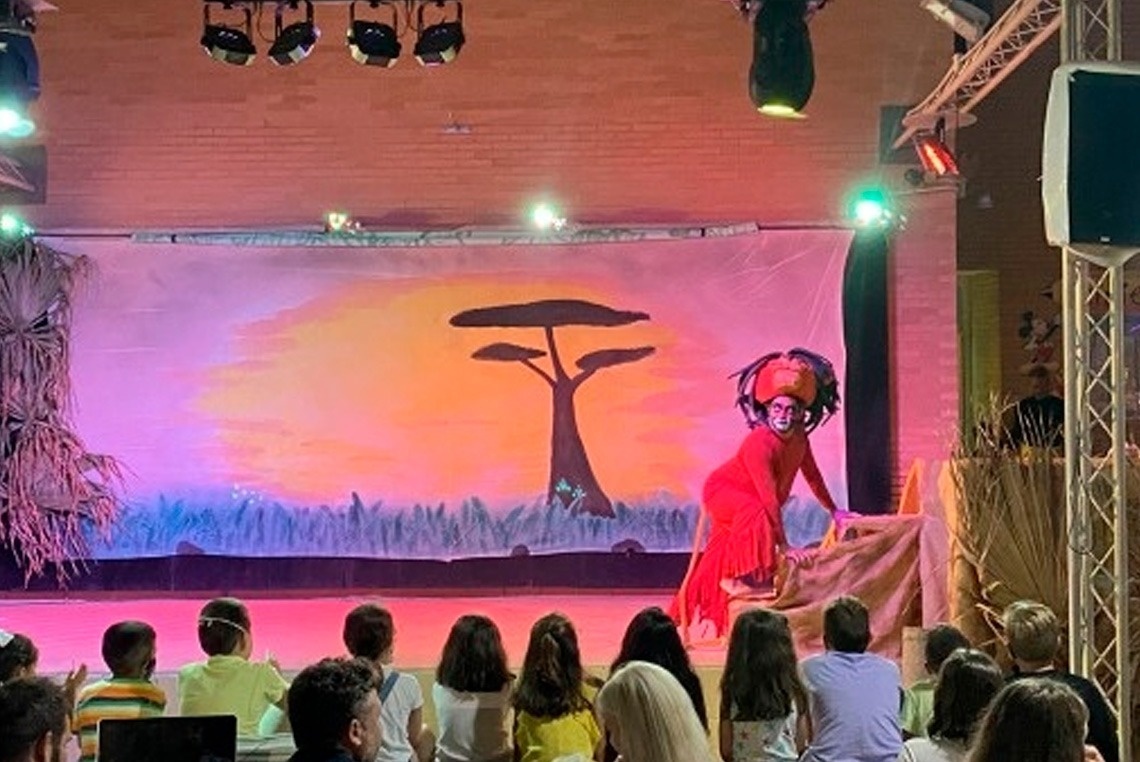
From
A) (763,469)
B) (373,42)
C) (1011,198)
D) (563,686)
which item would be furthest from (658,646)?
(1011,198)

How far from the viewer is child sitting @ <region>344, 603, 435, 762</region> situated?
14.3 feet

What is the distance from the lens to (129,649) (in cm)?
440

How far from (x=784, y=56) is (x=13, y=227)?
528cm

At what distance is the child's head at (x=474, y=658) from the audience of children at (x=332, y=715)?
5.87 ft

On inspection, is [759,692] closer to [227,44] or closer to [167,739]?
[167,739]

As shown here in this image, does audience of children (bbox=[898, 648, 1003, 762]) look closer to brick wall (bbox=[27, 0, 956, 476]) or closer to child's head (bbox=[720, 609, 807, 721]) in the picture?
child's head (bbox=[720, 609, 807, 721])

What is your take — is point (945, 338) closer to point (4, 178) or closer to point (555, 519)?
point (555, 519)

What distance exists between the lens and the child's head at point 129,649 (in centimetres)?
439

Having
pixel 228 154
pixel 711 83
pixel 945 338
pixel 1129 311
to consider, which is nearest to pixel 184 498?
pixel 228 154

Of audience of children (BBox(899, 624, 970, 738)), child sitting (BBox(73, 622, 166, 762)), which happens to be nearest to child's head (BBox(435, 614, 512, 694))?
child sitting (BBox(73, 622, 166, 762))

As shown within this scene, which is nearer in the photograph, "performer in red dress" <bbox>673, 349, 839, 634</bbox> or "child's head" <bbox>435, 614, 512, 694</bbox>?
"child's head" <bbox>435, 614, 512, 694</bbox>

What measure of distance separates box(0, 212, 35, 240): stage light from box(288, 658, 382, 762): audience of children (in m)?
7.86

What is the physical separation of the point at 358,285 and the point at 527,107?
5.42 ft

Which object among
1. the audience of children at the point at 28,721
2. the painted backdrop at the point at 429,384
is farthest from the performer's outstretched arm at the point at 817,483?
the audience of children at the point at 28,721
